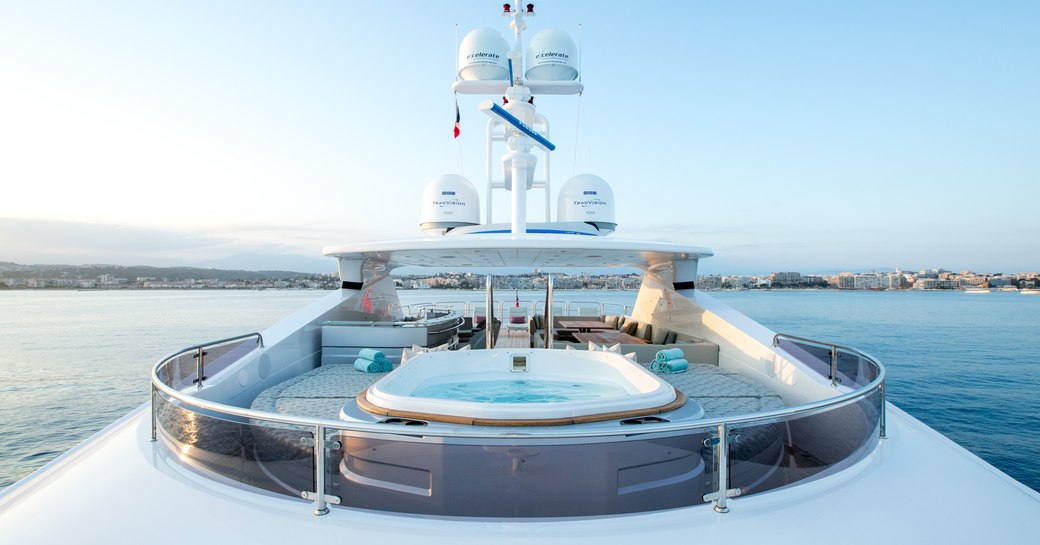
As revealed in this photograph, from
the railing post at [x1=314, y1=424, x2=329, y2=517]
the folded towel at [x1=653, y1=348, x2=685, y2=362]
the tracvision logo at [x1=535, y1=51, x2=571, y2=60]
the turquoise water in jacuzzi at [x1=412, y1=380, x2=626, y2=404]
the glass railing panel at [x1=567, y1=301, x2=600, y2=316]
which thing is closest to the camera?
the railing post at [x1=314, y1=424, x2=329, y2=517]

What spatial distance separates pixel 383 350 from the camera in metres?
7.25

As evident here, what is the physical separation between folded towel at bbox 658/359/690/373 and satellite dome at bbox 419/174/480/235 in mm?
3517

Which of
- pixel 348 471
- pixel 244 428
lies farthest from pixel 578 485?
pixel 244 428

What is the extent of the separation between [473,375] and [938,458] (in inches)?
162

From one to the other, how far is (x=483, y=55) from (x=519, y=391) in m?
5.30

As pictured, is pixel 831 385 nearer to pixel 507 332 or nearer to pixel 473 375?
pixel 473 375

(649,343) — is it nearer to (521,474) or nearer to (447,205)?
(447,205)

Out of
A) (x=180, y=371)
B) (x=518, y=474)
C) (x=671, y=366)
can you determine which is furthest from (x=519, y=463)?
(x=671, y=366)

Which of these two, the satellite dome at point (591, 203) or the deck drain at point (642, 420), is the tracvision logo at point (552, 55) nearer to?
the satellite dome at point (591, 203)

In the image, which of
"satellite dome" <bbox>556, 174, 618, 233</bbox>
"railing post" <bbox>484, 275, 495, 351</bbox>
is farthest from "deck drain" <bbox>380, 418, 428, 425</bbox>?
"satellite dome" <bbox>556, 174, 618, 233</bbox>

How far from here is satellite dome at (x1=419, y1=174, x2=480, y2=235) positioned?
7613 mm

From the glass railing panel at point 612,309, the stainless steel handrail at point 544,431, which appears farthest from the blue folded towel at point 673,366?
the glass railing panel at point 612,309

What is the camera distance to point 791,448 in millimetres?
2385

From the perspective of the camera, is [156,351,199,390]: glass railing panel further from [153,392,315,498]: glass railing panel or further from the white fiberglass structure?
[153,392,315,498]: glass railing panel
